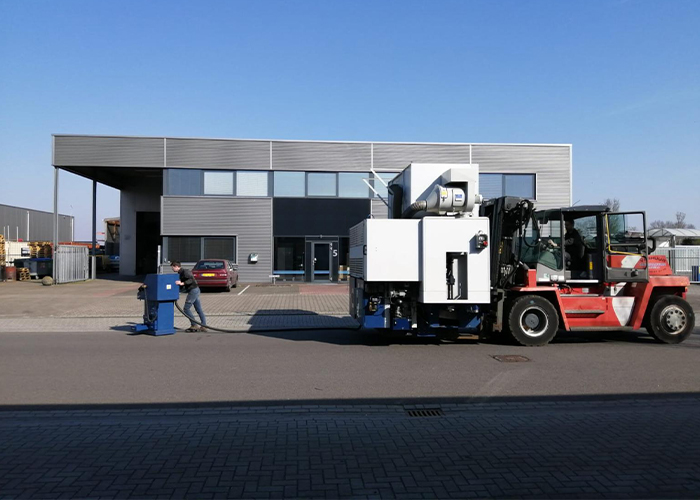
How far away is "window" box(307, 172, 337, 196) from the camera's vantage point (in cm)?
2934

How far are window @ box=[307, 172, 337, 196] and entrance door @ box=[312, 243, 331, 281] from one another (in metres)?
2.78

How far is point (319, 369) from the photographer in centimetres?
821

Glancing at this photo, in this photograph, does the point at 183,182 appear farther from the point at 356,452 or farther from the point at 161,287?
the point at 356,452

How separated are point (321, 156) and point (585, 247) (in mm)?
20112

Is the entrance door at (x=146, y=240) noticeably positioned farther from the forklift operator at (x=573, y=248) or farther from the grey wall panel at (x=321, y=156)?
the forklift operator at (x=573, y=248)

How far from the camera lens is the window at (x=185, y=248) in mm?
28922

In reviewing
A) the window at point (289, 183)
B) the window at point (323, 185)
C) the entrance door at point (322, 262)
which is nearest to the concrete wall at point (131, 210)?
the window at point (289, 183)

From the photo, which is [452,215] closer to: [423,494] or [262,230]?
[423,494]

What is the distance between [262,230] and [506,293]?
66.8 feet

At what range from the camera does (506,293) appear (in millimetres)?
10273

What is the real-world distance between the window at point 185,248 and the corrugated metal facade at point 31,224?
39.0 m

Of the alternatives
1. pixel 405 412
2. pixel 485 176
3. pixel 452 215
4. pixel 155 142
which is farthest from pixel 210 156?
pixel 405 412

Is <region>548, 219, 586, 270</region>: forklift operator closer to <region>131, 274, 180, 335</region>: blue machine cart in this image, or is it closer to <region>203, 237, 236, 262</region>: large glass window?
<region>131, 274, 180, 335</region>: blue machine cart

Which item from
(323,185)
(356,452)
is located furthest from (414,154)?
(356,452)
